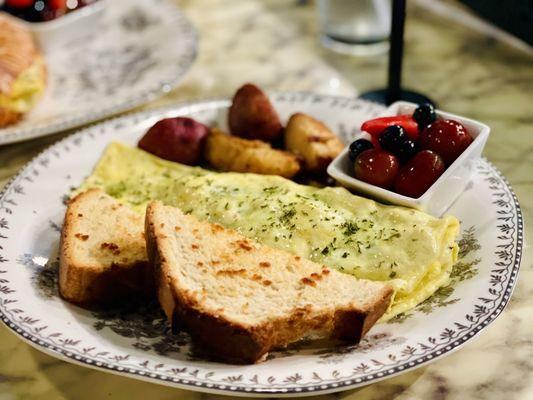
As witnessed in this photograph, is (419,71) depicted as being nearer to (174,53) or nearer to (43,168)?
(174,53)

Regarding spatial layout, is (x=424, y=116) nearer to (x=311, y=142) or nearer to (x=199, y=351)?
(x=311, y=142)

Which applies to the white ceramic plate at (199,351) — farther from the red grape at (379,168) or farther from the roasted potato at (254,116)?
the roasted potato at (254,116)

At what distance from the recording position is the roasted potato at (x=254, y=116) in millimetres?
2547

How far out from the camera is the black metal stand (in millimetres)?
2814

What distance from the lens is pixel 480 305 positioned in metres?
1.72

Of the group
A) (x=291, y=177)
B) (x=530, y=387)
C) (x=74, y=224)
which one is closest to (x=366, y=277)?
(x=530, y=387)

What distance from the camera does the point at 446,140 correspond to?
214cm

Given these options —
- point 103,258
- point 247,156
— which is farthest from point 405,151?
point 103,258

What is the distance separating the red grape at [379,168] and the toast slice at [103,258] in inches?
27.6

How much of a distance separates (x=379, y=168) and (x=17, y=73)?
1.78 metres

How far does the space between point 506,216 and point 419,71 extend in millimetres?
1516

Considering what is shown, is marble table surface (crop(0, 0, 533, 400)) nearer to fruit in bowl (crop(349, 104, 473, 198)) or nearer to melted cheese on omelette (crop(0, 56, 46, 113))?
melted cheese on omelette (crop(0, 56, 46, 113))

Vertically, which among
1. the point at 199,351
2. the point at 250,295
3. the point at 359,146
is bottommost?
the point at 199,351

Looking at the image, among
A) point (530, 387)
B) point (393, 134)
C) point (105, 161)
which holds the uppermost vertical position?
point (393, 134)
